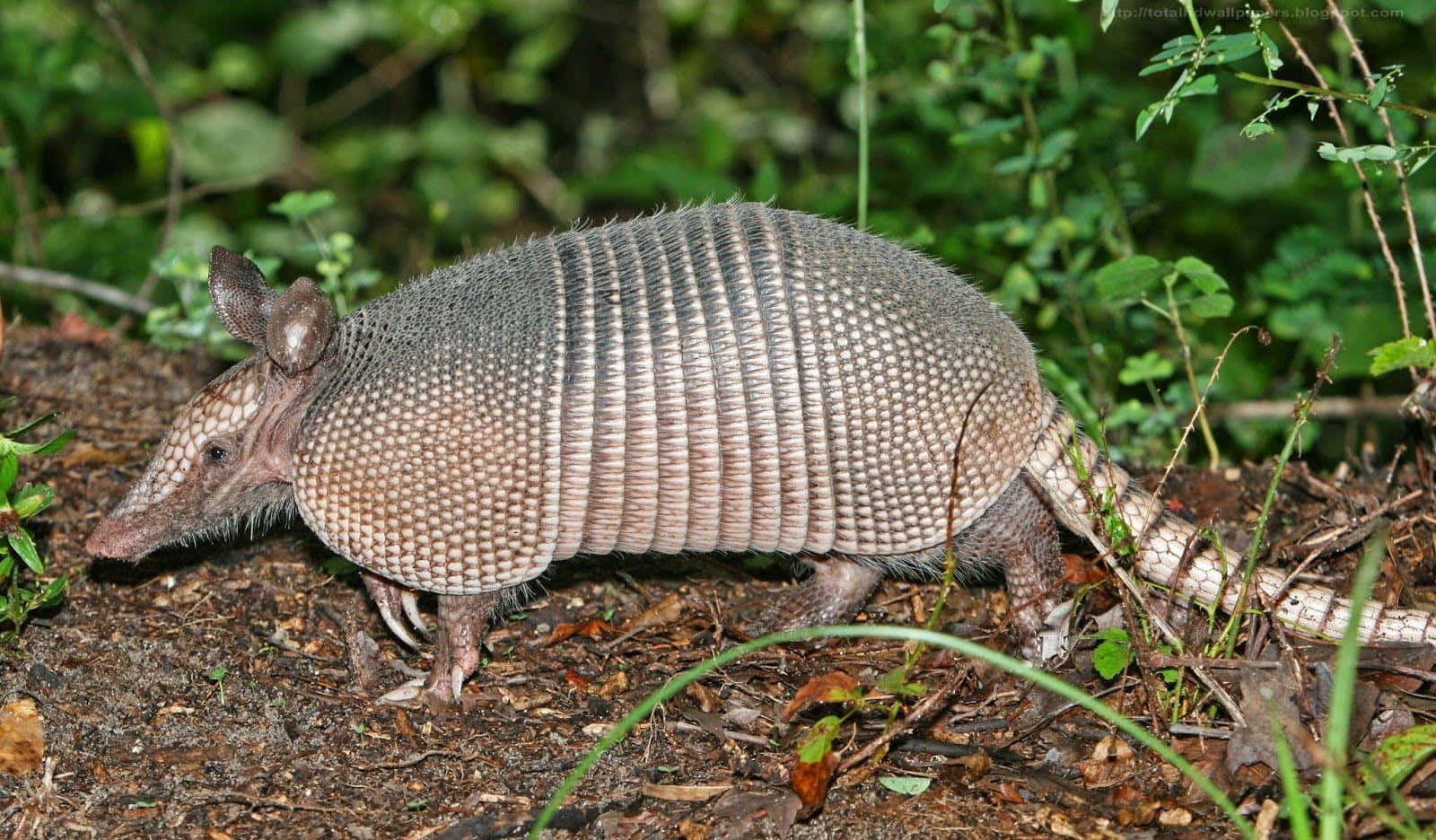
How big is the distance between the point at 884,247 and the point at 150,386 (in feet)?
14.9

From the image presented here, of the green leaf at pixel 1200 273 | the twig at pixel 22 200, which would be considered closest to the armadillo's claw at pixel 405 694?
the green leaf at pixel 1200 273

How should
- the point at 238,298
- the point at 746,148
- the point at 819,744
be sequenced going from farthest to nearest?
the point at 746,148 → the point at 238,298 → the point at 819,744

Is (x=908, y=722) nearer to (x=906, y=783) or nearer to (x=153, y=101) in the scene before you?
(x=906, y=783)

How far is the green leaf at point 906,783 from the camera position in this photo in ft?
15.8

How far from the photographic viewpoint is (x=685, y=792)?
15.9 feet

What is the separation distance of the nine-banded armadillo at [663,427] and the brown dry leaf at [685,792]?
107 centimetres

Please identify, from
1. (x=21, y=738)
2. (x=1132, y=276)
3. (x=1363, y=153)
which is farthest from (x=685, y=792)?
(x=1363, y=153)

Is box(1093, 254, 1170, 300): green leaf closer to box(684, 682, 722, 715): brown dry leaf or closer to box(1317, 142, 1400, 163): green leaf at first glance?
box(1317, 142, 1400, 163): green leaf

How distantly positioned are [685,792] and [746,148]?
11.1 meters

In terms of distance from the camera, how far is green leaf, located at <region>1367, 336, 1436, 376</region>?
5234 millimetres

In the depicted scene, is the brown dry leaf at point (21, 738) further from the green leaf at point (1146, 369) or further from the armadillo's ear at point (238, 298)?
the green leaf at point (1146, 369)

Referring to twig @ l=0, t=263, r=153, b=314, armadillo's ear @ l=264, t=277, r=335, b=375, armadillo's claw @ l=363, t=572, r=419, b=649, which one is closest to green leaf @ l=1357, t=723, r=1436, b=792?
armadillo's claw @ l=363, t=572, r=419, b=649

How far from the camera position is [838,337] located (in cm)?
524

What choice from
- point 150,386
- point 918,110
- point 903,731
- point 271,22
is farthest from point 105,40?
point 903,731
